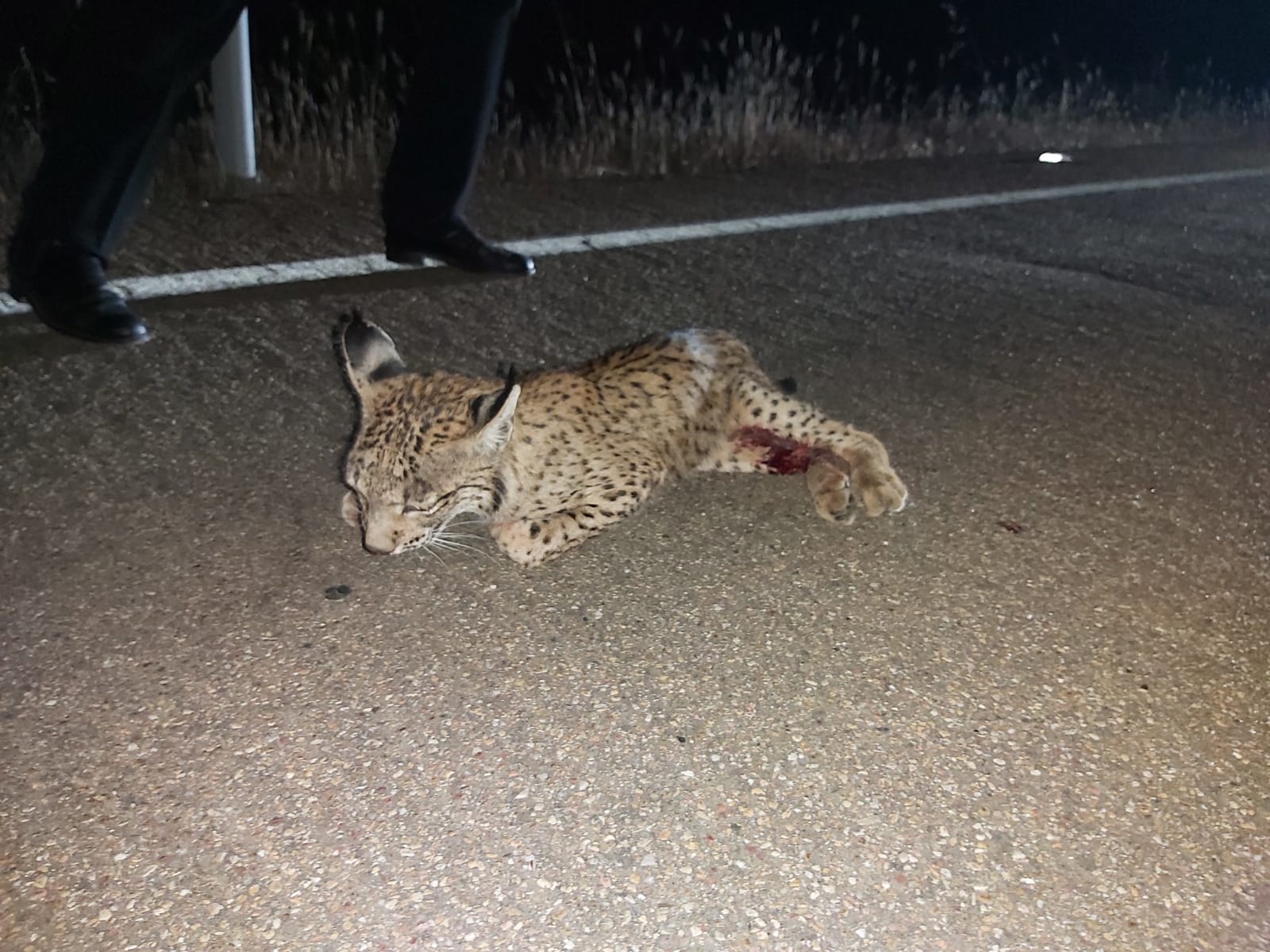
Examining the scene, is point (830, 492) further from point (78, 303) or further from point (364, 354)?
point (78, 303)

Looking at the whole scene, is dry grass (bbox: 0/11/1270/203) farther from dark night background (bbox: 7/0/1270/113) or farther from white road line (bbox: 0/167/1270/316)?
white road line (bbox: 0/167/1270/316)

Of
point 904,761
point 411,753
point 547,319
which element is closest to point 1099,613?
point 904,761

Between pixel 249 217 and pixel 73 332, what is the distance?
7.88 feet

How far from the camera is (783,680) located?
2693 millimetres

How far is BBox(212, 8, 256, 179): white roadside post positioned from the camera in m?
6.05

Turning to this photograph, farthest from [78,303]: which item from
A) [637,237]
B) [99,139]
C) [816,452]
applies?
[637,237]

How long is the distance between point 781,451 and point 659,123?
5444 millimetres

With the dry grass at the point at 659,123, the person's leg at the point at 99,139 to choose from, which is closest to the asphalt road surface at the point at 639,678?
the person's leg at the point at 99,139

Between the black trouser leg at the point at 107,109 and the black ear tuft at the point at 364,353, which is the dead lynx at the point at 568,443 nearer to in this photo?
the black ear tuft at the point at 364,353

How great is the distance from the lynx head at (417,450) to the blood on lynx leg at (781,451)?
845mm

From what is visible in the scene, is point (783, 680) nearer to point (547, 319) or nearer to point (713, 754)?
point (713, 754)

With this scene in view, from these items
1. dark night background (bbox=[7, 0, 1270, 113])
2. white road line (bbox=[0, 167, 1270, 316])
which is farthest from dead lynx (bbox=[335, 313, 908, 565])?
dark night background (bbox=[7, 0, 1270, 113])

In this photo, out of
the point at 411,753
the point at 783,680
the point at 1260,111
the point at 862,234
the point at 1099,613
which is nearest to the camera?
the point at 411,753

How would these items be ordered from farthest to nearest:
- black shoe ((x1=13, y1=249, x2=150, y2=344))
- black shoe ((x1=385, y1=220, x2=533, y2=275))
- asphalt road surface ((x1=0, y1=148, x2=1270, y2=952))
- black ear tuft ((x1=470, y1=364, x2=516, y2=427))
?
black shoe ((x1=385, y1=220, x2=533, y2=275))
black shoe ((x1=13, y1=249, x2=150, y2=344))
black ear tuft ((x1=470, y1=364, x2=516, y2=427))
asphalt road surface ((x1=0, y1=148, x2=1270, y2=952))
